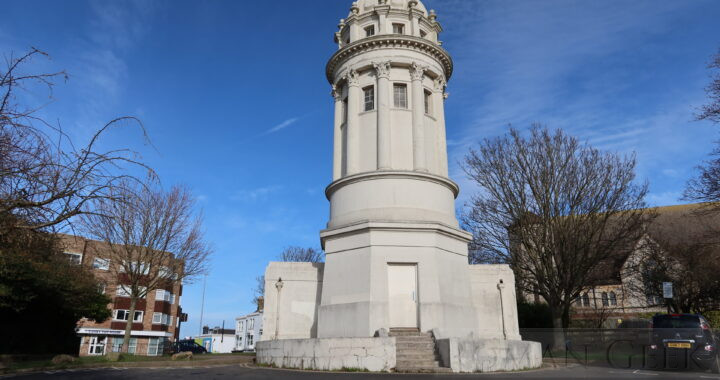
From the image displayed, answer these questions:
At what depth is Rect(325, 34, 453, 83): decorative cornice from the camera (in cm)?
2316

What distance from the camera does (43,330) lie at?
23156 mm

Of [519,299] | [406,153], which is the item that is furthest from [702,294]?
[406,153]

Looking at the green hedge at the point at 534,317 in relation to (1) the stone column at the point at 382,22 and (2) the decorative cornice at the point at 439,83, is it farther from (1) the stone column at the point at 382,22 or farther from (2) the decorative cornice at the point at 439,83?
(1) the stone column at the point at 382,22

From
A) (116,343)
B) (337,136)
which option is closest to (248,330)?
(116,343)

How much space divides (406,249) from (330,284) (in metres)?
3.73

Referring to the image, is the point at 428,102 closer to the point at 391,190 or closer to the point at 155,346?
the point at 391,190

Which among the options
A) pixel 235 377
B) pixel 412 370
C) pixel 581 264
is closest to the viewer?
pixel 235 377

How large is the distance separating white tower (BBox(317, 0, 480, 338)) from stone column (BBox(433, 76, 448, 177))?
0.05 m

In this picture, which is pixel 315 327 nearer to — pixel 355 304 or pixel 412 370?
pixel 355 304

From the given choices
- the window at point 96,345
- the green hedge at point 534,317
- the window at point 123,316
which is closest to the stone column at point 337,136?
the green hedge at point 534,317

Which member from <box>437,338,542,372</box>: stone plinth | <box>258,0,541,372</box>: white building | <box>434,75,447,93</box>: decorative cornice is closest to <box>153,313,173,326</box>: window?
<box>258,0,541,372</box>: white building

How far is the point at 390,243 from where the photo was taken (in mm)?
19078

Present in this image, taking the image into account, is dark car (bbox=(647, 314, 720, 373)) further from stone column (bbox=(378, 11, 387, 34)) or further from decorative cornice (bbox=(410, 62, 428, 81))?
stone column (bbox=(378, 11, 387, 34))

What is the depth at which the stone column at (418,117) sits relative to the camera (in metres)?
21.7
